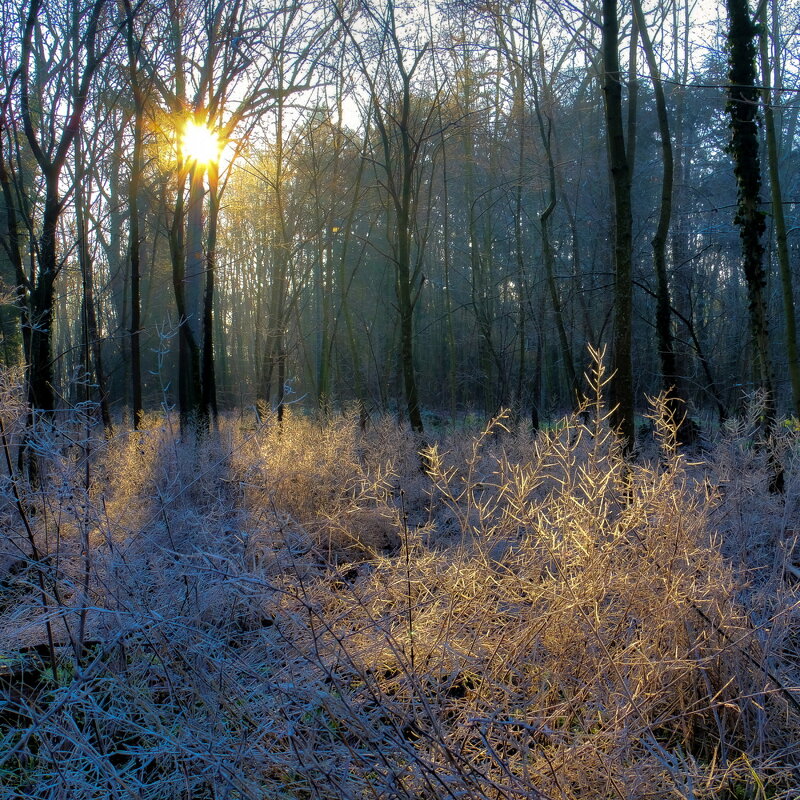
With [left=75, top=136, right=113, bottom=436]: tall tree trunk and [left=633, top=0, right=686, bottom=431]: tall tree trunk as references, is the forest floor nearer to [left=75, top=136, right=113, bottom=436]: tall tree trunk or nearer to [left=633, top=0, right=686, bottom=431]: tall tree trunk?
[left=75, top=136, right=113, bottom=436]: tall tree trunk

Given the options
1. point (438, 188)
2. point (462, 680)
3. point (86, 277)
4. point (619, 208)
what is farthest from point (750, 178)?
point (438, 188)

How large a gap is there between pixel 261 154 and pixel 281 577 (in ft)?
47.6

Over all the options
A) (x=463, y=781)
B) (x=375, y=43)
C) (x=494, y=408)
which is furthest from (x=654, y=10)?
(x=463, y=781)

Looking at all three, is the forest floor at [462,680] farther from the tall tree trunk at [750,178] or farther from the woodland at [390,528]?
the tall tree trunk at [750,178]

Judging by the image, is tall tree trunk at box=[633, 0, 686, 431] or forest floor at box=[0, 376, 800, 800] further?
tall tree trunk at box=[633, 0, 686, 431]

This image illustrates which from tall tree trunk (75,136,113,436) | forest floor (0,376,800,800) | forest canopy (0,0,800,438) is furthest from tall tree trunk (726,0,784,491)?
tall tree trunk (75,136,113,436)

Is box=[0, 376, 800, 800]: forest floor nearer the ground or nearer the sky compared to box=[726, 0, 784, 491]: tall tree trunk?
nearer the ground

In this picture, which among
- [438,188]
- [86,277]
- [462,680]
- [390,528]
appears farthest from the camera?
[438,188]

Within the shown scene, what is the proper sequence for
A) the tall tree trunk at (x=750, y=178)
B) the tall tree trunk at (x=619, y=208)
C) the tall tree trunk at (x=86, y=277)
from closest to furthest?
Result: the tall tree trunk at (x=619, y=208) → the tall tree trunk at (x=86, y=277) → the tall tree trunk at (x=750, y=178)

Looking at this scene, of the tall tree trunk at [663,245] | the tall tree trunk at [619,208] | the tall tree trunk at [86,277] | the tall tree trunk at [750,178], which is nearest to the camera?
the tall tree trunk at [619,208]

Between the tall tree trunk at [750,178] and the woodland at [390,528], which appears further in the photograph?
the tall tree trunk at [750,178]

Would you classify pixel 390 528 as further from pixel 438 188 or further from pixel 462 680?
pixel 438 188

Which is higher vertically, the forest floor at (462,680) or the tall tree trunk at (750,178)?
the tall tree trunk at (750,178)

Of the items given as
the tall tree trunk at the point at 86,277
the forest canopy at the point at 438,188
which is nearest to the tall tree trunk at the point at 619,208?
the forest canopy at the point at 438,188
